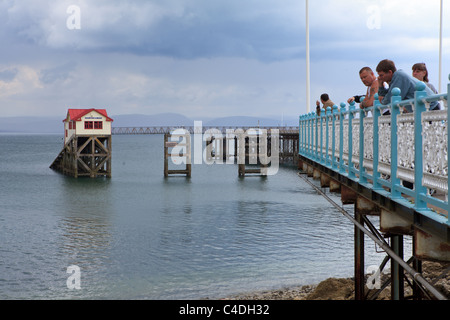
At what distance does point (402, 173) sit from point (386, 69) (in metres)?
1.72

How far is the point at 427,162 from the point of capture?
237 inches

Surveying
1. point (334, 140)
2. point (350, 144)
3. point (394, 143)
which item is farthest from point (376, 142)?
point (334, 140)

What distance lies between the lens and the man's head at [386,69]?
7.92 metres

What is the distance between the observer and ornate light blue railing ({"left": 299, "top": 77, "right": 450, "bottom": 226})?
18.6ft

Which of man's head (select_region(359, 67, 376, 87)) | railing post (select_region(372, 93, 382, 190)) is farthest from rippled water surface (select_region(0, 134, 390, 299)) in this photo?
railing post (select_region(372, 93, 382, 190))

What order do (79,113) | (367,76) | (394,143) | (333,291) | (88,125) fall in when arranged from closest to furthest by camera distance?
(394,143), (367,76), (333,291), (88,125), (79,113)

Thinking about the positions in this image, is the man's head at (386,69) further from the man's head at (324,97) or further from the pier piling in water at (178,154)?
the pier piling in water at (178,154)

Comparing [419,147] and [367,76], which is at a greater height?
[367,76]

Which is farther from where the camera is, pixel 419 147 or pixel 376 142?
pixel 376 142

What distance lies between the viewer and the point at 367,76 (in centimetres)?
935

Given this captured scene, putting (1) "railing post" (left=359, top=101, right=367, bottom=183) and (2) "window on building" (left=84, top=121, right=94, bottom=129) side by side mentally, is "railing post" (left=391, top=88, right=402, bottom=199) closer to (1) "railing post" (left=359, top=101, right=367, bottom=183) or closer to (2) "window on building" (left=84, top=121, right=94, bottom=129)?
(1) "railing post" (left=359, top=101, right=367, bottom=183)

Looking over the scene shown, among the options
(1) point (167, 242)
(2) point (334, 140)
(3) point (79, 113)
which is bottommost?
(1) point (167, 242)

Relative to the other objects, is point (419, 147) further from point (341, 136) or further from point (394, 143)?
point (341, 136)
